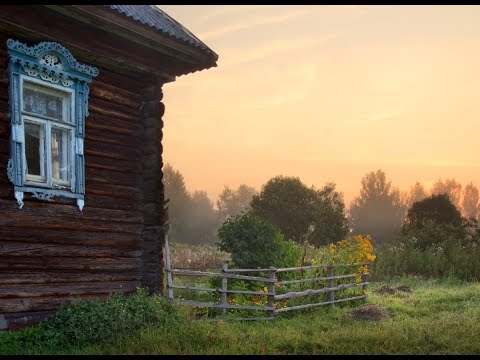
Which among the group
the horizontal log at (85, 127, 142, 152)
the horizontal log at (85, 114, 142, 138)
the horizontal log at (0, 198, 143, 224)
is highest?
the horizontal log at (85, 114, 142, 138)

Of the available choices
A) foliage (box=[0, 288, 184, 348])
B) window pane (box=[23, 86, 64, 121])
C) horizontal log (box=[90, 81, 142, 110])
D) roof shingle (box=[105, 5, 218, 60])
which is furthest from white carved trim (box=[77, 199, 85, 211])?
roof shingle (box=[105, 5, 218, 60])

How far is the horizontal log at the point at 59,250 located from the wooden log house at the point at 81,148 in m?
0.02

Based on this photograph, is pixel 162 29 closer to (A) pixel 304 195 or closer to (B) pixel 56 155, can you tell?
(B) pixel 56 155

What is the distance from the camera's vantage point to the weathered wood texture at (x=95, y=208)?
26.5 feet

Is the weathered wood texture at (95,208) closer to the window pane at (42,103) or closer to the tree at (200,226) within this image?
the window pane at (42,103)

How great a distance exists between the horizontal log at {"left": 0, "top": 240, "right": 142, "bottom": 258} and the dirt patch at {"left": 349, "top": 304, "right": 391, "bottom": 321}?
17.8 ft

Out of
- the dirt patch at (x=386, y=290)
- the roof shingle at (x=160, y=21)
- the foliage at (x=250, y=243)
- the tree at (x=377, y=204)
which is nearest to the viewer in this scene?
the roof shingle at (x=160, y=21)

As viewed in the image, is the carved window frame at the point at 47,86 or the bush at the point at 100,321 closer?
the carved window frame at the point at 47,86

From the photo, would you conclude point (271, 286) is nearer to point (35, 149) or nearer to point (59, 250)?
point (59, 250)

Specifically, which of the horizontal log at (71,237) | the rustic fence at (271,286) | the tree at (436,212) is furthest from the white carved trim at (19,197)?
the tree at (436,212)

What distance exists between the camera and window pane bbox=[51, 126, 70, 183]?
8.86 meters

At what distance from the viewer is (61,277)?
8.74 m

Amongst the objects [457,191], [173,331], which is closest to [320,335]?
[173,331]

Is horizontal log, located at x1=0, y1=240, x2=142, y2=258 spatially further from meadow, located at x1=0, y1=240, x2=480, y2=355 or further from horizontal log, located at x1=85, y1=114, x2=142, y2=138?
horizontal log, located at x1=85, y1=114, x2=142, y2=138
